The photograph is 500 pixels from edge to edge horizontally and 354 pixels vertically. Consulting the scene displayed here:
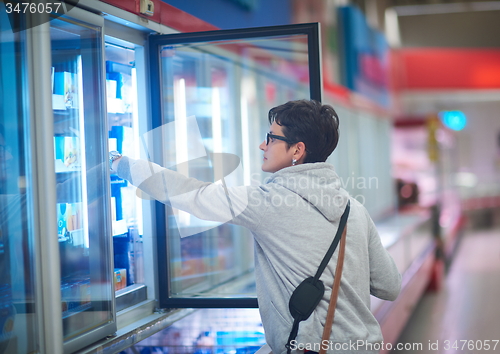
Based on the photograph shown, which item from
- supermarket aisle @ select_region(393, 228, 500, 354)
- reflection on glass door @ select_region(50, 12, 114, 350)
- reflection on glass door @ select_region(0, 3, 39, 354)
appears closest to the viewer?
reflection on glass door @ select_region(0, 3, 39, 354)

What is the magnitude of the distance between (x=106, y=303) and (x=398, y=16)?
44.0 feet

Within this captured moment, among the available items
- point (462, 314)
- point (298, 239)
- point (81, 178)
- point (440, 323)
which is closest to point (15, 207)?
point (81, 178)

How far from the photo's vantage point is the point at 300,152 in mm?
1931

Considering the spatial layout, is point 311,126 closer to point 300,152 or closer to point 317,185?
point 300,152

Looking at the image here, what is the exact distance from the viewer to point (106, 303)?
2502 millimetres

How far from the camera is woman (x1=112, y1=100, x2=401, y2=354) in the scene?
183 cm

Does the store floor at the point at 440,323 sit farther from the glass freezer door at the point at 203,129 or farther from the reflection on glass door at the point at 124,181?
the reflection on glass door at the point at 124,181

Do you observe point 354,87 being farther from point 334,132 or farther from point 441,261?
point 334,132

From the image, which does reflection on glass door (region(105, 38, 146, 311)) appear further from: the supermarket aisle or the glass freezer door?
the supermarket aisle

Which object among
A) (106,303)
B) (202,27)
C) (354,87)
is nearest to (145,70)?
(202,27)

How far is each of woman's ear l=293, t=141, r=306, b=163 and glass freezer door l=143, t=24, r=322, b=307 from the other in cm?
47

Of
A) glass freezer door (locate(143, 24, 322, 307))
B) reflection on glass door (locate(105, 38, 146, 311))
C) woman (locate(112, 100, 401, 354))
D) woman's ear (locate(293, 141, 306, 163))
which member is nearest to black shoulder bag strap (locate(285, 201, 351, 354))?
woman (locate(112, 100, 401, 354))

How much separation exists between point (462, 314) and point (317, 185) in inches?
190

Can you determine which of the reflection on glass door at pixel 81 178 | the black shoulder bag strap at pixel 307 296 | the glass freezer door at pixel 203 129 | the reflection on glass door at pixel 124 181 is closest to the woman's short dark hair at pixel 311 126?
the black shoulder bag strap at pixel 307 296
